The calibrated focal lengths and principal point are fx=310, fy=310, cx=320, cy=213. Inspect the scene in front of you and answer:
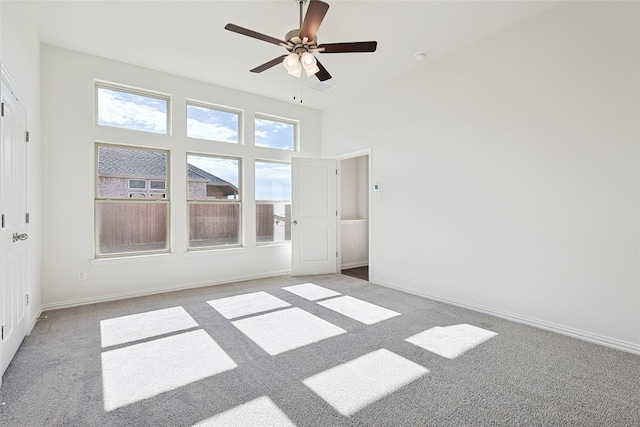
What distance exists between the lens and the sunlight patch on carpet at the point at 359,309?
10.7ft

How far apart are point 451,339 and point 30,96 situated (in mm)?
4579

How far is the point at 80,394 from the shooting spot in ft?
6.37

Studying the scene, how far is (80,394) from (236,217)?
3.26 meters

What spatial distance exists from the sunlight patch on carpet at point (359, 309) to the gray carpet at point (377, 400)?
0.13 m

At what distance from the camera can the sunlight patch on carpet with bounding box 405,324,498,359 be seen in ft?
8.28

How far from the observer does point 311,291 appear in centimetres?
431

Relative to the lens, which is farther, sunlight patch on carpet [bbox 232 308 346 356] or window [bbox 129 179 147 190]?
window [bbox 129 179 147 190]

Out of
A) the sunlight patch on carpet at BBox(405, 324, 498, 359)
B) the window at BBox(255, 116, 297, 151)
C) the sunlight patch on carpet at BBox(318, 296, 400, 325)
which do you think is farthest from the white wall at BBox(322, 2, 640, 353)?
the window at BBox(255, 116, 297, 151)

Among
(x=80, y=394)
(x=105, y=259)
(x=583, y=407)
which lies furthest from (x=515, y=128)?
(x=105, y=259)

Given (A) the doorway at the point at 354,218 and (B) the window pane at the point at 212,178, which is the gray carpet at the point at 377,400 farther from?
(A) the doorway at the point at 354,218

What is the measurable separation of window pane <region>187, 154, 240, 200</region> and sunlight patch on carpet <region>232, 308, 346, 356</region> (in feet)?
7.38

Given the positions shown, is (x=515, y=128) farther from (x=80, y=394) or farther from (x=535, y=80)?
(x=80, y=394)

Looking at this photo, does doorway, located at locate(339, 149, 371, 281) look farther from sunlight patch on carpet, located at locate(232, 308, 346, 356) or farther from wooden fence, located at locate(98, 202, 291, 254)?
sunlight patch on carpet, located at locate(232, 308, 346, 356)

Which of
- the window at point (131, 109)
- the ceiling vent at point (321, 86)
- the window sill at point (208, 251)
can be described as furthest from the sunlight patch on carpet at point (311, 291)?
the ceiling vent at point (321, 86)
